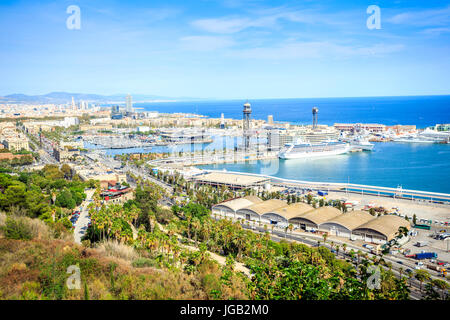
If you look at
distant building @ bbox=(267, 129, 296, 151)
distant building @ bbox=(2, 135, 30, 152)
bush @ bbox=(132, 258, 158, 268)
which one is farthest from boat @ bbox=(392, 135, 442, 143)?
distant building @ bbox=(2, 135, 30, 152)

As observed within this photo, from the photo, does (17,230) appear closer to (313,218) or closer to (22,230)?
(22,230)

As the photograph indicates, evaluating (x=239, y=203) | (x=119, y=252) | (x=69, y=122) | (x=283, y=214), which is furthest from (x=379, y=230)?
(x=69, y=122)

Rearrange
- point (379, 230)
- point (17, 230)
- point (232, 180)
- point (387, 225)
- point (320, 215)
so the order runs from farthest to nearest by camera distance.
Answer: point (232, 180), point (320, 215), point (387, 225), point (379, 230), point (17, 230)

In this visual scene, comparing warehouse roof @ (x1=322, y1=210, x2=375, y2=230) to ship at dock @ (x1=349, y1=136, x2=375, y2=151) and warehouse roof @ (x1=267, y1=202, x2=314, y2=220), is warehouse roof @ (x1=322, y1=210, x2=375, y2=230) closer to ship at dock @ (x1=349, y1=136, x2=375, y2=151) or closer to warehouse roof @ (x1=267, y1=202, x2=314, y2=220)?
warehouse roof @ (x1=267, y1=202, x2=314, y2=220)

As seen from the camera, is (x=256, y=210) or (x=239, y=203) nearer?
(x=256, y=210)

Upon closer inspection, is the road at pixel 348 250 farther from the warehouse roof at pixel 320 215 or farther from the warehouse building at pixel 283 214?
the warehouse roof at pixel 320 215

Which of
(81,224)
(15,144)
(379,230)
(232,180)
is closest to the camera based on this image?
(379,230)

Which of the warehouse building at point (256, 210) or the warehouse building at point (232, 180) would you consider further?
the warehouse building at point (232, 180)

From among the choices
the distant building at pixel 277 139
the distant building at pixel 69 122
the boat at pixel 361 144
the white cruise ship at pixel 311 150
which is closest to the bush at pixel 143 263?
the white cruise ship at pixel 311 150
